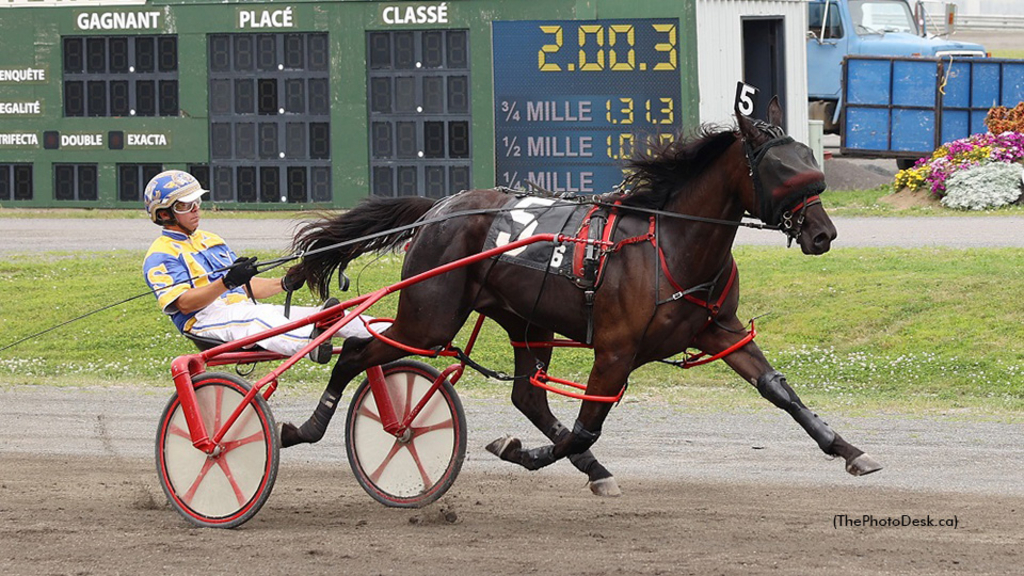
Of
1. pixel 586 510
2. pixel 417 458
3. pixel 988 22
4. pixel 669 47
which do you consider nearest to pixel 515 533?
pixel 586 510

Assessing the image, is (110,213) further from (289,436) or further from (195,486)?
(195,486)

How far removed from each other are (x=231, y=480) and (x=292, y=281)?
111 cm

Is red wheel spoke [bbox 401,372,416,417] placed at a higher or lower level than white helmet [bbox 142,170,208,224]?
lower

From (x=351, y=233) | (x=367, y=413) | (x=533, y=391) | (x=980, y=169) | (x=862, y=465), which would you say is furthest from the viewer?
(x=980, y=169)

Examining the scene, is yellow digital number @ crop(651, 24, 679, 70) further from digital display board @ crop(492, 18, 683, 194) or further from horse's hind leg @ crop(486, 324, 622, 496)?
horse's hind leg @ crop(486, 324, 622, 496)

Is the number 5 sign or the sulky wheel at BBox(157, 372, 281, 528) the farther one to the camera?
the sulky wheel at BBox(157, 372, 281, 528)

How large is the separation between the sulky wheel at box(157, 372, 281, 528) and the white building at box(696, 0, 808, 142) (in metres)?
10.1

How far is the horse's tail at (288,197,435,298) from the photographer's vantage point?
6812mm

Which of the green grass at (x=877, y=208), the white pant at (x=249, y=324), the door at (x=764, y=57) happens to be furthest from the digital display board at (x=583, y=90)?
the white pant at (x=249, y=324)

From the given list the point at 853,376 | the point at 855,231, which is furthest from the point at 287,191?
the point at 853,376

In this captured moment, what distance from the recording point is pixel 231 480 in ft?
19.6

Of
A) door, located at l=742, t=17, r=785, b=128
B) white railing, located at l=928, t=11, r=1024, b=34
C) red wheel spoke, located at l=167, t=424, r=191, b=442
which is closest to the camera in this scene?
red wheel spoke, located at l=167, t=424, r=191, b=442

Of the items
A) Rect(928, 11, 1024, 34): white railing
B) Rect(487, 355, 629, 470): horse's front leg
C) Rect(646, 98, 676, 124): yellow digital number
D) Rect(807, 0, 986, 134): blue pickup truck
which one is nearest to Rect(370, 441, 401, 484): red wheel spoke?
Rect(487, 355, 629, 470): horse's front leg

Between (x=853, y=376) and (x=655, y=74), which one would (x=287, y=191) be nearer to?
(x=655, y=74)
